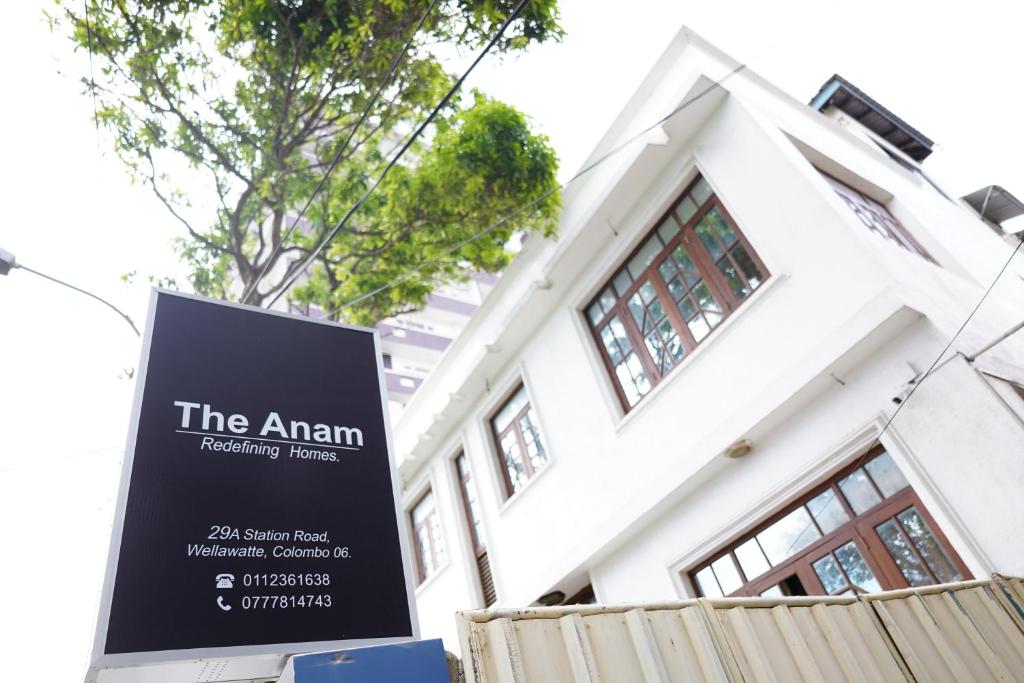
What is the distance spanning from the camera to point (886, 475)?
4.86 meters

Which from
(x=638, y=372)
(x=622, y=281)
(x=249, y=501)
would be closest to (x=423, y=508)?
(x=638, y=372)

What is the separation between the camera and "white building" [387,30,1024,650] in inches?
181

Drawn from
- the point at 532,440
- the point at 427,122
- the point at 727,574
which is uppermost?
the point at 532,440

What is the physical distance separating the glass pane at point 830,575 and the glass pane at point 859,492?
0.46m

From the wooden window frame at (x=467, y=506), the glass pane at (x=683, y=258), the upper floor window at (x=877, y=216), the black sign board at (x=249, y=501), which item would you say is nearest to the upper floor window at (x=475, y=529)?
the wooden window frame at (x=467, y=506)

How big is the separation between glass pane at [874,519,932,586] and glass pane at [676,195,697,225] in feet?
11.0

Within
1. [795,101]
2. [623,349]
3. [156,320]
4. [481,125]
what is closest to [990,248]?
[795,101]

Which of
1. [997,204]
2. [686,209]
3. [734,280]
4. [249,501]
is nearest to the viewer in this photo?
[249,501]

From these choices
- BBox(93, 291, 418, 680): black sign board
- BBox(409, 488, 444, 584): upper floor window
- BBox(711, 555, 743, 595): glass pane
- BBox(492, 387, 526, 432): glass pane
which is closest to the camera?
BBox(93, 291, 418, 680): black sign board

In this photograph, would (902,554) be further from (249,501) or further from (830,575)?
(249,501)

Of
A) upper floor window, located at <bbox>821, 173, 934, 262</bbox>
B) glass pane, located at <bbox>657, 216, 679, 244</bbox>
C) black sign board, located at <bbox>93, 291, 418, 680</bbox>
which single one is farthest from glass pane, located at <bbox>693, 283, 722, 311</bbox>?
black sign board, located at <bbox>93, 291, 418, 680</bbox>

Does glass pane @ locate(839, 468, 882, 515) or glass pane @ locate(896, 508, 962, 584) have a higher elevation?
glass pane @ locate(839, 468, 882, 515)

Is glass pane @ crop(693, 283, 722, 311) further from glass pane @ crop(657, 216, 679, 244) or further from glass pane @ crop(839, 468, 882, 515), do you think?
glass pane @ crop(839, 468, 882, 515)

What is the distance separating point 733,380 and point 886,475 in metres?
1.40
